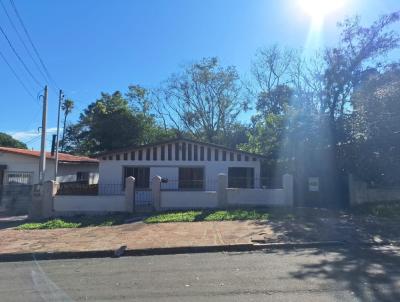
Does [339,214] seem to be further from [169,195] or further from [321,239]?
[169,195]

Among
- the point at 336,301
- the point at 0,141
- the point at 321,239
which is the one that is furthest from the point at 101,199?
the point at 0,141

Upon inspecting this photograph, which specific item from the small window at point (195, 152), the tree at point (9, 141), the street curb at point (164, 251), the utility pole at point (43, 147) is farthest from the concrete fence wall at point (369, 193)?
the tree at point (9, 141)

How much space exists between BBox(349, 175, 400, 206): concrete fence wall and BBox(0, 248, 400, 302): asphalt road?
9.89 meters

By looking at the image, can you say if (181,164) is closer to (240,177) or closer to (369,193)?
(240,177)

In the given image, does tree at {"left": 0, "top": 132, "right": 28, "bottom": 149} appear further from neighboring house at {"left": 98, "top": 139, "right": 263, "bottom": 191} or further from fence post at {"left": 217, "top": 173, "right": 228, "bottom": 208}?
fence post at {"left": 217, "top": 173, "right": 228, "bottom": 208}

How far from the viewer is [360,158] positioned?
20828 mm

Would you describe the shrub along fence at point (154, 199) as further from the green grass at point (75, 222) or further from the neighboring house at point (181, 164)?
the neighboring house at point (181, 164)

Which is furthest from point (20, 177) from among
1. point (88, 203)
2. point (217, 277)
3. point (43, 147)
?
point (217, 277)

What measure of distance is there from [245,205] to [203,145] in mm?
6143

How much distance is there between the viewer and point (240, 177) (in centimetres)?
2553

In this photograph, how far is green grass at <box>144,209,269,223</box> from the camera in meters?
17.3

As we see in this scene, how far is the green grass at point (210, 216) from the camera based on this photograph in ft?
56.6

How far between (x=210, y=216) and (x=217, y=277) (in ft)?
31.6

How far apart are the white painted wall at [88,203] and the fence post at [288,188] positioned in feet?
23.4
